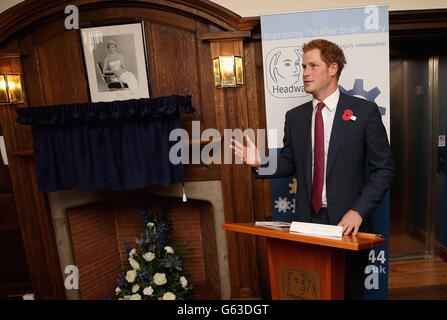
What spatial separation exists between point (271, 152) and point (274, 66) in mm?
644

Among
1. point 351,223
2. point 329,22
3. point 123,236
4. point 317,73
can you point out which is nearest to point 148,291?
point 123,236

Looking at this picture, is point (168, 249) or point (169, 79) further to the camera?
point (168, 249)

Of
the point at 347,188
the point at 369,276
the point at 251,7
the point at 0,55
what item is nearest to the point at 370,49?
the point at 251,7

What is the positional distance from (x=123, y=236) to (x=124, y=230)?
7 centimetres

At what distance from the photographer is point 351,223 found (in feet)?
4.40

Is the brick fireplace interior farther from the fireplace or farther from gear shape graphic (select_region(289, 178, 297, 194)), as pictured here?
gear shape graphic (select_region(289, 178, 297, 194))

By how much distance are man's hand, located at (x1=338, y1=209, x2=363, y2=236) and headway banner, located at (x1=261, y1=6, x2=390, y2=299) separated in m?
1.03

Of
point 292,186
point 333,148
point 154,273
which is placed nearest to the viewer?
point 333,148

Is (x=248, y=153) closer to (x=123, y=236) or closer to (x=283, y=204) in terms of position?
(x=283, y=204)

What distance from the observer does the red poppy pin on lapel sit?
162cm

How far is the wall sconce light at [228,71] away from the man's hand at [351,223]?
1414 mm

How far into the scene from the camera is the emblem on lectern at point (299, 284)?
1.36 m

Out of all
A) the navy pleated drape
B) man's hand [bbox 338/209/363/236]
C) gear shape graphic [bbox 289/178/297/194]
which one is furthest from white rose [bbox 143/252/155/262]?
man's hand [bbox 338/209/363/236]

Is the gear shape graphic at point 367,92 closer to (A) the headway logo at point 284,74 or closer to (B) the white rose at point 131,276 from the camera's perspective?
(A) the headway logo at point 284,74
